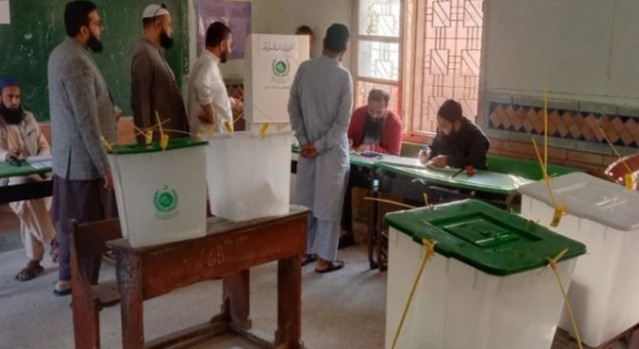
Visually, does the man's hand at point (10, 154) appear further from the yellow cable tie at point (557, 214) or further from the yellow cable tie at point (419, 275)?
the yellow cable tie at point (557, 214)

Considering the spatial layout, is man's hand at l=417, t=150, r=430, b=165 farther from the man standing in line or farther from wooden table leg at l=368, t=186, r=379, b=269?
the man standing in line

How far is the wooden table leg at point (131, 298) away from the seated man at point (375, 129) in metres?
2.49

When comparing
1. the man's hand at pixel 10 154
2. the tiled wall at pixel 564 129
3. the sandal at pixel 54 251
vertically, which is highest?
the tiled wall at pixel 564 129

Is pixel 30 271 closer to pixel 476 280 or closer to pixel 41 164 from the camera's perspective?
pixel 41 164

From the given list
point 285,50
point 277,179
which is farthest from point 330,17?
point 277,179

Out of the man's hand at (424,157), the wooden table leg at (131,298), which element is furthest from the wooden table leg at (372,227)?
the wooden table leg at (131,298)

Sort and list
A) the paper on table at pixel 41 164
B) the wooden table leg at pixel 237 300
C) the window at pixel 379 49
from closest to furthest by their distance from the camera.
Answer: the wooden table leg at pixel 237 300, the paper on table at pixel 41 164, the window at pixel 379 49

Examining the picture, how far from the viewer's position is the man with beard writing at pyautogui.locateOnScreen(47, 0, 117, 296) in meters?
3.35

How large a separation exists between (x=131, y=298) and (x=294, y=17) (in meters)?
3.69

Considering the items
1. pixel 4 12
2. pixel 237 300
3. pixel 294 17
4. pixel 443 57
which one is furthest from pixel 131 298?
pixel 294 17

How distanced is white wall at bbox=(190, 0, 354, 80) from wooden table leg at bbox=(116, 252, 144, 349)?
130 inches

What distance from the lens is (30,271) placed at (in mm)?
4125

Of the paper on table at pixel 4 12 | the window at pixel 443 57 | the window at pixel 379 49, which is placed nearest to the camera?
the paper on table at pixel 4 12

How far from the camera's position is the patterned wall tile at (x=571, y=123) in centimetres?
390
